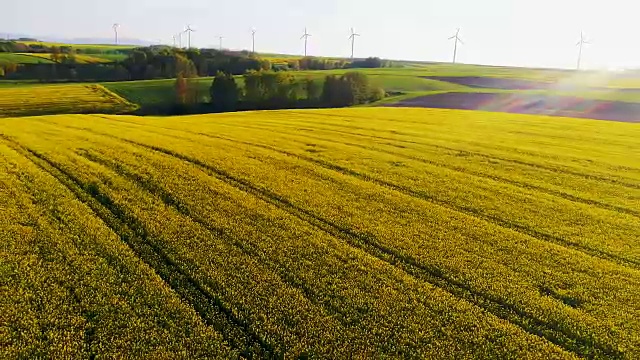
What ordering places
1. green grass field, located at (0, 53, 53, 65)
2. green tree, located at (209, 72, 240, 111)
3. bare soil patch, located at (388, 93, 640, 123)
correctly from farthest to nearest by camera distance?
1. green grass field, located at (0, 53, 53, 65)
2. green tree, located at (209, 72, 240, 111)
3. bare soil patch, located at (388, 93, 640, 123)

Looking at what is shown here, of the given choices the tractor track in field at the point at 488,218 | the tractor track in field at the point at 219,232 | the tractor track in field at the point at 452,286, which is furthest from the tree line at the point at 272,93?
the tractor track in field at the point at 452,286

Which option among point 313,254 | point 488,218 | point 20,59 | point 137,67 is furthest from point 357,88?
point 20,59

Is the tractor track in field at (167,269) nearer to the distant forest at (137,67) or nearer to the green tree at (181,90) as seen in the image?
the green tree at (181,90)

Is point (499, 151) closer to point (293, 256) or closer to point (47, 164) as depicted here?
point (293, 256)

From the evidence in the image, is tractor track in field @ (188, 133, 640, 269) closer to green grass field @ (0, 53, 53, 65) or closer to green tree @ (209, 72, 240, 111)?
green tree @ (209, 72, 240, 111)

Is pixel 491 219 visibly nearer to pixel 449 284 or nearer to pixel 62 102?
pixel 449 284

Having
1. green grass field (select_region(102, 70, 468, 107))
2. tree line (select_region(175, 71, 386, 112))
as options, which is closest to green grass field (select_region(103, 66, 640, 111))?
green grass field (select_region(102, 70, 468, 107))

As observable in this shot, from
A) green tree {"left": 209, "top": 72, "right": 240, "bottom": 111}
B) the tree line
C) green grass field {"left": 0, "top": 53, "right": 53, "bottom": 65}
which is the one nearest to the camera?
the tree line

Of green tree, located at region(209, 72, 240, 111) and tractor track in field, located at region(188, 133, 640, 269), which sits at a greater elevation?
green tree, located at region(209, 72, 240, 111)
